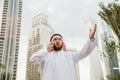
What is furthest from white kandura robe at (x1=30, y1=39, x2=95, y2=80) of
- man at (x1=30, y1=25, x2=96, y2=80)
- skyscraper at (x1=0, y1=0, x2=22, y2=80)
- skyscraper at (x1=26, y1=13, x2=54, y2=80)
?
skyscraper at (x1=26, y1=13, x2=54, y2=80)

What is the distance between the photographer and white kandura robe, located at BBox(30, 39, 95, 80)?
323 cm

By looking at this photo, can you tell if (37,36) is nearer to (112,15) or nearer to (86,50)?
(112,15)

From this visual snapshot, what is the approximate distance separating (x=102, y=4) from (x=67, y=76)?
30.5 feet

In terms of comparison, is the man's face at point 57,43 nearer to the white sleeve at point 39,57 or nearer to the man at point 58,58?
the man at point 58,58

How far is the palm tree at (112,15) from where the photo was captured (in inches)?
417

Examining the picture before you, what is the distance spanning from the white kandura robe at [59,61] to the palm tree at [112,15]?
23.5 feet

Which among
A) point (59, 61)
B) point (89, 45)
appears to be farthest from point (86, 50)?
point (59, 61)

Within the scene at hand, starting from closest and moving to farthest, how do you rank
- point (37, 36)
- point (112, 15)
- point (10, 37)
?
point (112, 15) < point (10, 37) < point (37, 36)

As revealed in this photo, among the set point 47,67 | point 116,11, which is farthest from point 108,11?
point 47,67

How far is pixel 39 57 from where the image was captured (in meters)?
3.39

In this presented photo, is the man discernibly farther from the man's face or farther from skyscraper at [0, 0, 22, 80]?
skyscraper at [0, 0, 22, 80]

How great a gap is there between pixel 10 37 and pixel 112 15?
104 meters

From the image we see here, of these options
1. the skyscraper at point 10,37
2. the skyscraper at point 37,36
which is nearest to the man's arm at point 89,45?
the skyscraper at point 10,37

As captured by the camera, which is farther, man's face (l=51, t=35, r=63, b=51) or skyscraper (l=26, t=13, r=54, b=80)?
skyscraper (l=26, t=13, r=54, b=80)
